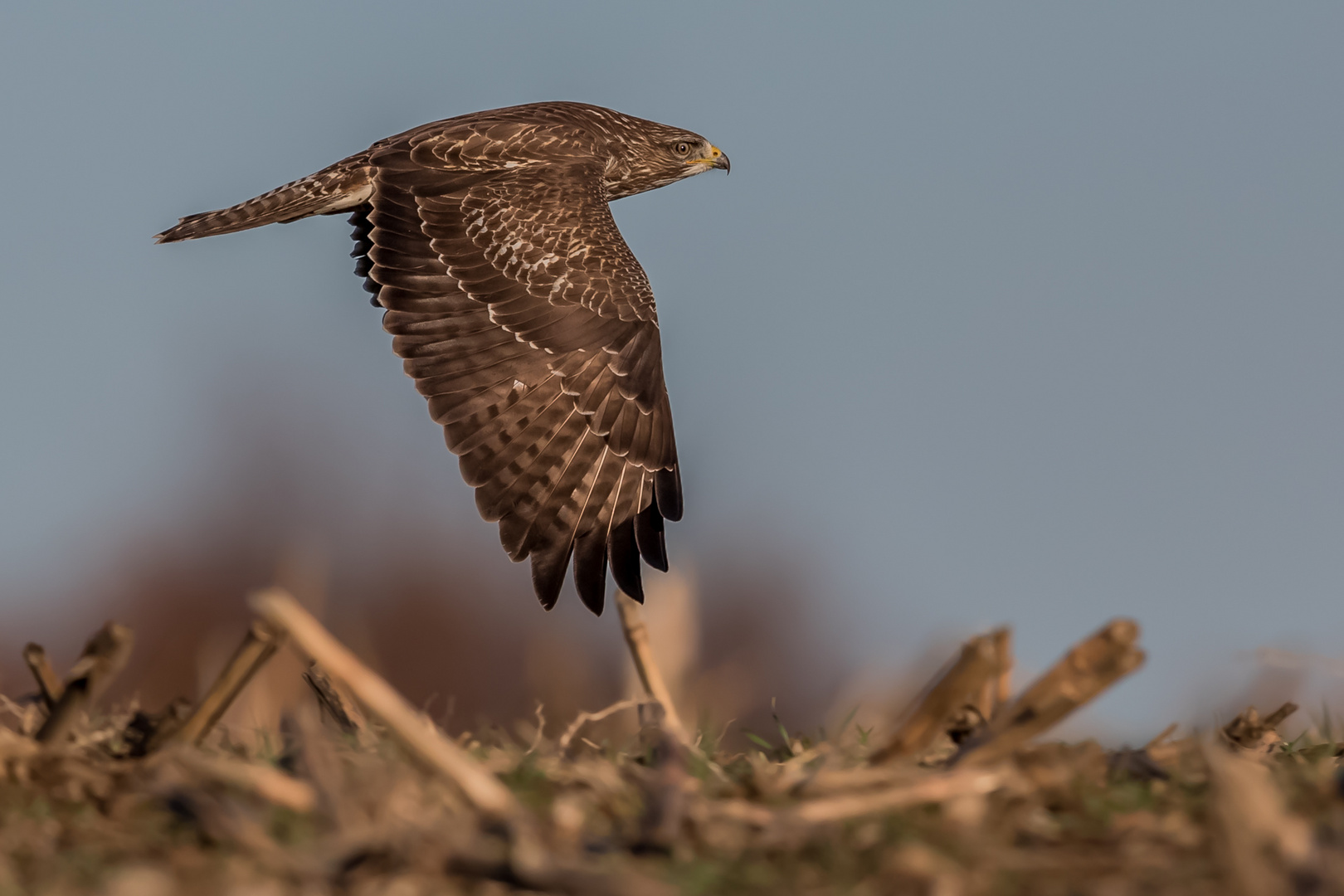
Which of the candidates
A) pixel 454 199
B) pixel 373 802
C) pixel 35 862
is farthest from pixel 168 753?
pixel 454 199

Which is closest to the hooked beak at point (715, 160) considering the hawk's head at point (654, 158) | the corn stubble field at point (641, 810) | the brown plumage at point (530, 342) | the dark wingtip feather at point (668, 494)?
the hawk's head at point (654, 158)

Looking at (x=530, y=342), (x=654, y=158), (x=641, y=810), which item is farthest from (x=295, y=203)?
(x=641, y=810)

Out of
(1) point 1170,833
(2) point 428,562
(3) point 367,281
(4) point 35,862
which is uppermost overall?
(3) point 367,281

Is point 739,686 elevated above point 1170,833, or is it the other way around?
point 1170,833

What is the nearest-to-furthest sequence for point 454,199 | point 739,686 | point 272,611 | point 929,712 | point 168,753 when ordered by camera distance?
point 272,611, point 168,753, point 929,712, point 739,686, point 454,199

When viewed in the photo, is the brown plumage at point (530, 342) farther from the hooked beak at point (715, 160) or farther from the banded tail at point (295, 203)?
the hooked beak at point (715, 160)

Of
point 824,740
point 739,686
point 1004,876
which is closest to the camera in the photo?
point 1004,876

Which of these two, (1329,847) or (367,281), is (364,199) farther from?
(1329,847)
